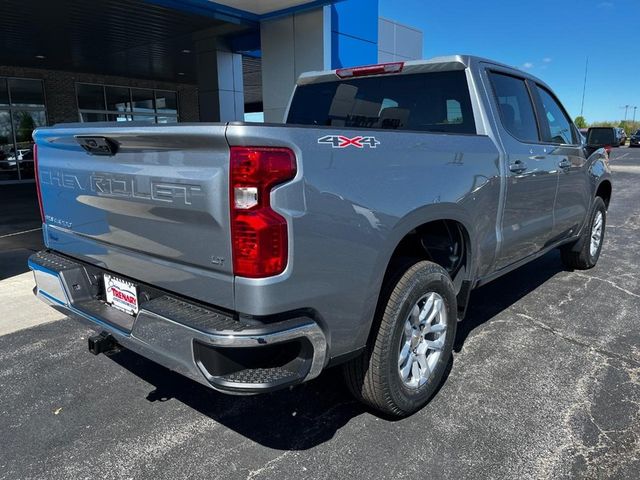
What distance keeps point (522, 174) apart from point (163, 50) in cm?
1378

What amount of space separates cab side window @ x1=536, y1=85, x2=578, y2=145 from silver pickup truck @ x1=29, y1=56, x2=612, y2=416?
0.65 meters

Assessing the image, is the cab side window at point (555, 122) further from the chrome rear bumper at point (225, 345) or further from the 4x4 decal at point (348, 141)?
the chrome rear bumper at point (225, 345)

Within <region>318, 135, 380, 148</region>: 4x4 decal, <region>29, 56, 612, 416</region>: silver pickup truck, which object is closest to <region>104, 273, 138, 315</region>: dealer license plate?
<region>29, 56, 612, 416</region>: silver pickup truck

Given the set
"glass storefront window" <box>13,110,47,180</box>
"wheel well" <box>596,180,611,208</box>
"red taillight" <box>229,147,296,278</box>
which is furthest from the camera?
"glass storefront window" <box>13,110,47,180</box>

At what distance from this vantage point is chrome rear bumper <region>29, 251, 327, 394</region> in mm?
2082

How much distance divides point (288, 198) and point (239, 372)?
757 millimetres

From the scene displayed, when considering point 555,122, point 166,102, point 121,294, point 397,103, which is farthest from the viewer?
point 166,102

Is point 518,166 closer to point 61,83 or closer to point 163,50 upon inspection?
point 163,50

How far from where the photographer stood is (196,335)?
83.3 inches

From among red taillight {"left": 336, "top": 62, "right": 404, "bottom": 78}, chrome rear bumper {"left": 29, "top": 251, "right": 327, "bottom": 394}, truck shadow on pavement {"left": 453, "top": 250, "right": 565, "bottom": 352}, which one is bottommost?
truck shadow on pavement {"left": 453, "top": 250, "right": 565, "bottom": 352}

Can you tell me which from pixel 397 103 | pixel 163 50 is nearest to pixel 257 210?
pixel 397 103

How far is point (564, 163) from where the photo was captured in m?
4.57

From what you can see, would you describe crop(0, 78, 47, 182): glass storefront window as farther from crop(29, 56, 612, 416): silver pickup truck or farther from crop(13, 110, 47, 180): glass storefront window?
crop(29, 56, 612, 416): silver pickup truck

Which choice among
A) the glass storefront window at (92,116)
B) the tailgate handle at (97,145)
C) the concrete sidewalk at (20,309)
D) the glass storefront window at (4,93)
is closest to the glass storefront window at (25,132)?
the glass storefront window at (4,93)
